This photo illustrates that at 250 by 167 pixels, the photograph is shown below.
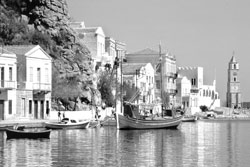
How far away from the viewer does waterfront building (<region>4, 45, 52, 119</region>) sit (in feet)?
240

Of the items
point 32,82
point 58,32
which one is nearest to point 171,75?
point 58,32

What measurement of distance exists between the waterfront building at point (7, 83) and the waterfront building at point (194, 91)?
86.9 meters

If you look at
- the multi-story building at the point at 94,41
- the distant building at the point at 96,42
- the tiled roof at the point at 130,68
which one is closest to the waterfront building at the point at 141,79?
the tiled roof at the point at 130,68

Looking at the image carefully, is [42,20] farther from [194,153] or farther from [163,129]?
[194,153]

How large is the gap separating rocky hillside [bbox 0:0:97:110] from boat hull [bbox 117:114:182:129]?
1516 centimetres

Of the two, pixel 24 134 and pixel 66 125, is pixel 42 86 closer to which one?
pixel 66 125

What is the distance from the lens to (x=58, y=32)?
92312mm

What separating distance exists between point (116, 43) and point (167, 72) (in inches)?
686

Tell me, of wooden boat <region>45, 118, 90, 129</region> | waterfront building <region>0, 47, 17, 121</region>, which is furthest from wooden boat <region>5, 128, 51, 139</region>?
Result: waterfront building <region>0, 47, 17, 121</region>

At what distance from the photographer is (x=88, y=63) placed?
94500 mm

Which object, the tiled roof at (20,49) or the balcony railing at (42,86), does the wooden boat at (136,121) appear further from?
the tiled roof at (20,49)

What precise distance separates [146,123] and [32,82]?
45.0 ft

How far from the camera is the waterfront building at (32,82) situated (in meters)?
73.2

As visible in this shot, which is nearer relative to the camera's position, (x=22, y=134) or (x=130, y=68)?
(x=22, y=134)
